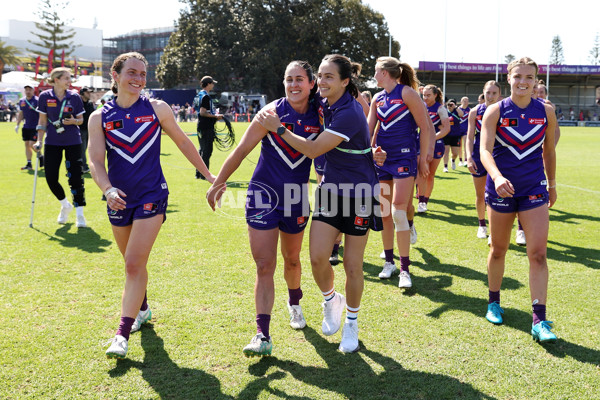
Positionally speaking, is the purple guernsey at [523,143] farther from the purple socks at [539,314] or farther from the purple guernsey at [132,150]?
the purple guernsey at [132,150]

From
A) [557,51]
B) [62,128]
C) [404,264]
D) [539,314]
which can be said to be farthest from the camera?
[557,51]

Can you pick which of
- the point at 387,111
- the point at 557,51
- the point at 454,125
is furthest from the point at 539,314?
the point at 557,51

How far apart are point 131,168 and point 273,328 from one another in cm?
182

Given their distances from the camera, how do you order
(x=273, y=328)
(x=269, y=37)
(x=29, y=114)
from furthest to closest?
(x=269, y=37) < (x=29, y=114) < (x=273, y=328)

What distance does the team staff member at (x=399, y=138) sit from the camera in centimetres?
575

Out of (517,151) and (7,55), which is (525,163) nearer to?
(517,151)

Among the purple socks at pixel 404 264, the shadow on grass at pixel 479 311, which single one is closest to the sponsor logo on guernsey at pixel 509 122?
the shadow on grass at pixel 479 311

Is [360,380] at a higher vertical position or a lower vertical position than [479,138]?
lower

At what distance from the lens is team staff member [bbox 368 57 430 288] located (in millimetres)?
5746

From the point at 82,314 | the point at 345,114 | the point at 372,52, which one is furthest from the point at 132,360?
the point at 372,52

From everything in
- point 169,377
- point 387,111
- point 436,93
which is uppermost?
point 436,93

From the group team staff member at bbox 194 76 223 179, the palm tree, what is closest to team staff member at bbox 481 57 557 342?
team staff member at bbox 194 76 223 179

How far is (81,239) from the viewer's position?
7.68m

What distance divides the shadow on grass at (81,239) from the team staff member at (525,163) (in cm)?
514
